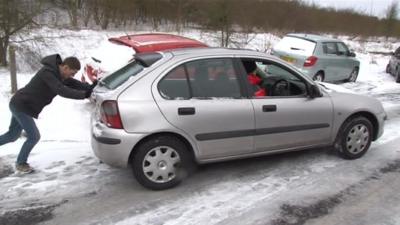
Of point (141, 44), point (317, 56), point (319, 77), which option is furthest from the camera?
point (319, 77)

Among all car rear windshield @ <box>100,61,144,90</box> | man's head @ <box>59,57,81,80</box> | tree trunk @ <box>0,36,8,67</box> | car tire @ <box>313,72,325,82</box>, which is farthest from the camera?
car tire @ <box>313,72,325,82</box>

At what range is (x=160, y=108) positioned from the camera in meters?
4.50

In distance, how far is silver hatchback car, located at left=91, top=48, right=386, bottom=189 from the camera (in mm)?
4480

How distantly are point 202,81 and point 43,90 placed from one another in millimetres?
1915

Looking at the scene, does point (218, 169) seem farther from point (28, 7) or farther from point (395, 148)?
point (28, 7)

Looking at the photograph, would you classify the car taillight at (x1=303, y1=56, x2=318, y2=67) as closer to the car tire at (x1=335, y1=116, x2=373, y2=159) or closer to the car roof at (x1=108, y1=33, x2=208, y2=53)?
the car roof at (x1=108, y1=33, x2=208, y2=53)

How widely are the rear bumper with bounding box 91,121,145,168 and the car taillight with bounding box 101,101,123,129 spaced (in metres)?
0.05

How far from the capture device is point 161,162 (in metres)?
4.65

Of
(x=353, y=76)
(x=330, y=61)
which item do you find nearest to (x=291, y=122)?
(x=330, y=61)

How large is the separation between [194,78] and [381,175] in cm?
280

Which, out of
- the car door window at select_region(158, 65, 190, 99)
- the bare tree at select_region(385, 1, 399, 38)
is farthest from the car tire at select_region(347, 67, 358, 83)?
the bare tree at select_region(385, 1, 399, 38)

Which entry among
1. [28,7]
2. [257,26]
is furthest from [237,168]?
[257,26]

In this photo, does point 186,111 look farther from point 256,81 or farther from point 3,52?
point 3,52

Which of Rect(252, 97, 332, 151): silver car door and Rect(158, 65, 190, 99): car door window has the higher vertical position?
Rect(158, 65, 190, 99): car door window
